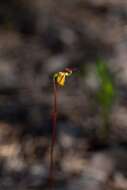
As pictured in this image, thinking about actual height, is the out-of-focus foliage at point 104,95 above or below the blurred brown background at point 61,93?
above

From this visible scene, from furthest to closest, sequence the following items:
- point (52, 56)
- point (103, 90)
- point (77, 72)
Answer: point (52, 56) < point (77, 72) < point (103, 90)

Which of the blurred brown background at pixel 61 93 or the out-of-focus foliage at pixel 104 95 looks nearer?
the blurred brown background at pixel 61 93

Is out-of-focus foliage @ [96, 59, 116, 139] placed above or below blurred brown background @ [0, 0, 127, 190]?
above

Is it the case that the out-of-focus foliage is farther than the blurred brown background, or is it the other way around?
the out-of-focus foliage

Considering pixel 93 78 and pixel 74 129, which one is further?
pixel 93 78

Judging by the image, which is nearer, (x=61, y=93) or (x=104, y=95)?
(x=104, y=95)

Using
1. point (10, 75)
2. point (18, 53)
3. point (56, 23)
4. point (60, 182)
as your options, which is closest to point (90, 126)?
point (60, 182)

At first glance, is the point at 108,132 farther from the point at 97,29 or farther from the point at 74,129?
the point at 97,29

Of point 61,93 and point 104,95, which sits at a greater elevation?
point 104,95

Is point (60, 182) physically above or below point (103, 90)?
below

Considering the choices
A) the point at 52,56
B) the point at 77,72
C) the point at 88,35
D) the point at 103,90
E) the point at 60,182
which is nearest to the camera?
the point at 60,182
